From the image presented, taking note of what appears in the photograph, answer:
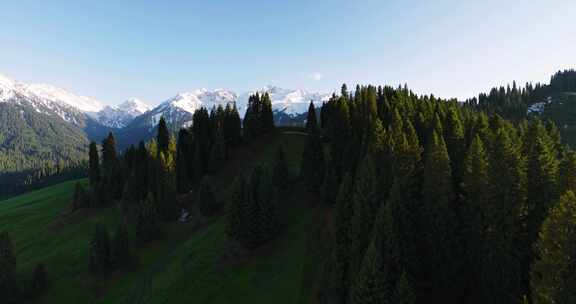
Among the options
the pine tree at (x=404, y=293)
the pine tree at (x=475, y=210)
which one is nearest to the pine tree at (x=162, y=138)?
the pine tree at (x=475, y=210)

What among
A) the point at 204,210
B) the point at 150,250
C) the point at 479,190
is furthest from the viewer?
the point at 204,210

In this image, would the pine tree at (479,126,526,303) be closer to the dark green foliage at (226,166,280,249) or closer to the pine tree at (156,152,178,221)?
the dark green foliage at (226,166,280,249)

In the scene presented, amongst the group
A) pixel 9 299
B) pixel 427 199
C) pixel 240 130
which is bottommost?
pixel 9 299

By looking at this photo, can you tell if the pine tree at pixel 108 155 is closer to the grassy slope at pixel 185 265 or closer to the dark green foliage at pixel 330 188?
the grassy slope at pixel 185 265

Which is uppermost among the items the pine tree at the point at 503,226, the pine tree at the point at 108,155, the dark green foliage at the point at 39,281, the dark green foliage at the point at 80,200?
the pine tree at the point at 108,155

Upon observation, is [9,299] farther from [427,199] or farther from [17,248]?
[427,199]

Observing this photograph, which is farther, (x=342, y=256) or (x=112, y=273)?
(x=112, y=273)

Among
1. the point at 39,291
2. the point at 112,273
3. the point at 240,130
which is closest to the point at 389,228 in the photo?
the point at 112,273
